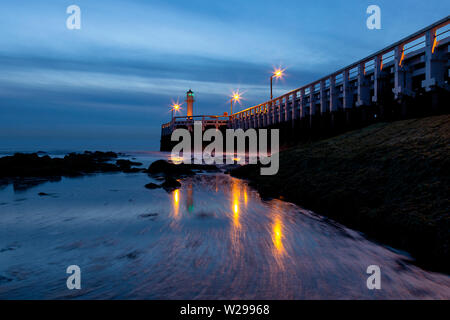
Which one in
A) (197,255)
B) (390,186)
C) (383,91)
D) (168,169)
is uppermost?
(383,91)

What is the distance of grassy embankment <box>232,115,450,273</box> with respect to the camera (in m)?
4.06

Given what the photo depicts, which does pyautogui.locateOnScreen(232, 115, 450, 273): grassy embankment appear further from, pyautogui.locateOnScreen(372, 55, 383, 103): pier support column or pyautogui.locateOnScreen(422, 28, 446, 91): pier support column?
pyautogui.locateOnScreen(372, 55, 383, 103): pier support column

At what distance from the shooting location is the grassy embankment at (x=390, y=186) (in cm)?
406

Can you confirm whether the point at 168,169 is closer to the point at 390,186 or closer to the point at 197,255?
the point at 197,255

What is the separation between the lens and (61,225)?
6.15 metres

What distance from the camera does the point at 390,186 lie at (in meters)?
5.34

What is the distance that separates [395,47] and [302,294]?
40.9 ft

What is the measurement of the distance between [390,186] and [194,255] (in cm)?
390

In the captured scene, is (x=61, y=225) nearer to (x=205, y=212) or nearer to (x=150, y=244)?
(x=150, y=244)

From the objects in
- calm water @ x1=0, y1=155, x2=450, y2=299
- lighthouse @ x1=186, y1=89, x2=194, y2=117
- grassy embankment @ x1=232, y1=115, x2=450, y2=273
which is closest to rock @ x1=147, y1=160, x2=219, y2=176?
grassy embankment @ x1=232, y1=115, x2=450, y2=273

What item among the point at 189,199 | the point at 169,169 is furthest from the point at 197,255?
the point at 169,169

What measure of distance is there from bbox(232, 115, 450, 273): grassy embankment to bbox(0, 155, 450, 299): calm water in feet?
1.11
